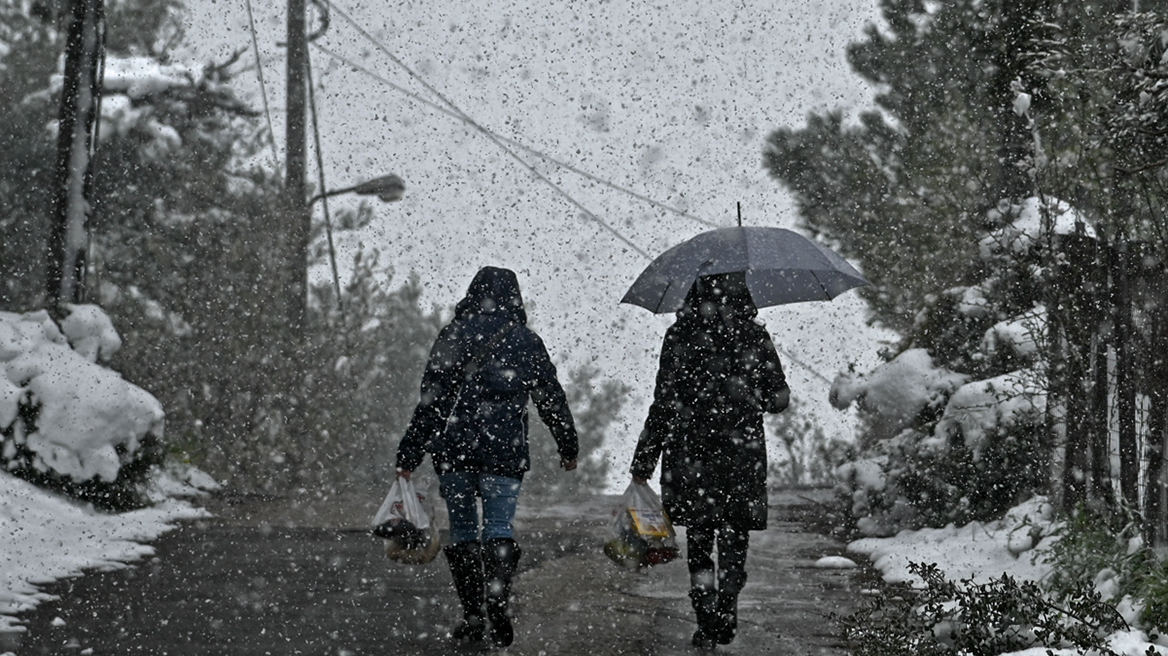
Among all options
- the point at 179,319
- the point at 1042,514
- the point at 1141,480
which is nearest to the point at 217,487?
the point at 179,319

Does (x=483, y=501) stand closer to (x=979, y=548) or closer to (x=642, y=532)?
(x=642, y=532)

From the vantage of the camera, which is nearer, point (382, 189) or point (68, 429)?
point (68, 429)

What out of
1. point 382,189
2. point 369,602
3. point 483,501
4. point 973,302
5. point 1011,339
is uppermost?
point 382,189

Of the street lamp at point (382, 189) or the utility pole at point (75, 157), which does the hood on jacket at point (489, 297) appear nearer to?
the utility pole at point (75, 157)

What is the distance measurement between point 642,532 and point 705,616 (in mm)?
519

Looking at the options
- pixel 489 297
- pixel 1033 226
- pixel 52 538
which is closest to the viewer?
pixel 489 297

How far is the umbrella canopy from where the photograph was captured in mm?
6340

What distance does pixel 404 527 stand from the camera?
20.6ft

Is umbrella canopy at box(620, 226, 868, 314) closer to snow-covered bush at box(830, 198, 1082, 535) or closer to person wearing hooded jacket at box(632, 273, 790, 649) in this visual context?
person wearing hooded jacket at box(632, 273, 790, 649)

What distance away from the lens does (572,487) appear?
48438 mm

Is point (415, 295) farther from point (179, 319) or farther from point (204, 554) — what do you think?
point (204, 554)

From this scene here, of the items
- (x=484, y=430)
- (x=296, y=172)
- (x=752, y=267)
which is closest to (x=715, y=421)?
(x=752, y=267)

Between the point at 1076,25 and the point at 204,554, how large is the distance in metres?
7.12

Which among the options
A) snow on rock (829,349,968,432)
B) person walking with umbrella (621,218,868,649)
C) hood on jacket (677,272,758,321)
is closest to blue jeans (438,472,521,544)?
person walking with umbrella (621,218,868,649)
